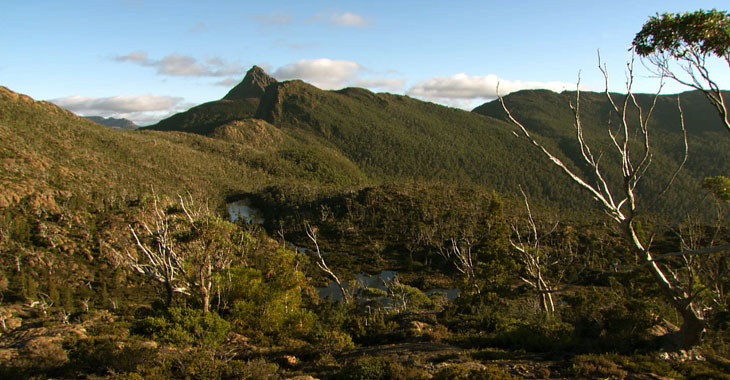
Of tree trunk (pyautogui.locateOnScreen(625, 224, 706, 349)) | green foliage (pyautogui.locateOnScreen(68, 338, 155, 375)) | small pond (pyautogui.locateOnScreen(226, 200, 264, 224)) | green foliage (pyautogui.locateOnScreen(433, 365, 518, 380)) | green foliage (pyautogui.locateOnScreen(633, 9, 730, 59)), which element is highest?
green foliage (pyautogui.locateOnScreen(633, 9, 730, 59))

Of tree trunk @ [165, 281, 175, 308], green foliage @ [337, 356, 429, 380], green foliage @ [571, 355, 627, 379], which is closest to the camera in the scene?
green foliage @ [571, 355, 627, 379]

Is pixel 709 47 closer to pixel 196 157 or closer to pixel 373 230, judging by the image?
pixel 373 230

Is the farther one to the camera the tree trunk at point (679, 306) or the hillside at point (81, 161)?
the hillside at point (81, 161)

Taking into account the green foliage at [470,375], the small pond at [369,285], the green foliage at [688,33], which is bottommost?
the small pond at [369,285]

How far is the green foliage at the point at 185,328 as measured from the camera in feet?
59.0

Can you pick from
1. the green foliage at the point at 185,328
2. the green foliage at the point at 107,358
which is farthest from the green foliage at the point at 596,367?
the green foliage at the point at 185,328

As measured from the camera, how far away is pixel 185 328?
18.7 metres

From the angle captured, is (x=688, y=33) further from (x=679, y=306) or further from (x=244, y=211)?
(x=244, y=211)

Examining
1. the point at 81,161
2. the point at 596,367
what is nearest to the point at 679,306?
the point at 596,367

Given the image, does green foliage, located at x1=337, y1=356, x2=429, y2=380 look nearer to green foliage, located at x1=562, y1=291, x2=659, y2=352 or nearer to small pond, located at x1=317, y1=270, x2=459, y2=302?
green foliage, located at x1=562, y1=291, x2=659, y2=352

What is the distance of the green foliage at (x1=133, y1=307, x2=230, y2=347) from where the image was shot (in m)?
18.0

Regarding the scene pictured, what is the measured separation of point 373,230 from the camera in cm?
12106

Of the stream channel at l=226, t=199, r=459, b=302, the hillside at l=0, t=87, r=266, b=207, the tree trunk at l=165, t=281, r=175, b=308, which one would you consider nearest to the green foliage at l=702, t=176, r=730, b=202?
the tree trunk at l=165, t=281, r=175, b=308

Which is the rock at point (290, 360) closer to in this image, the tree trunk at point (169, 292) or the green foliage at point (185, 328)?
the green foliage at point (185, 328)
